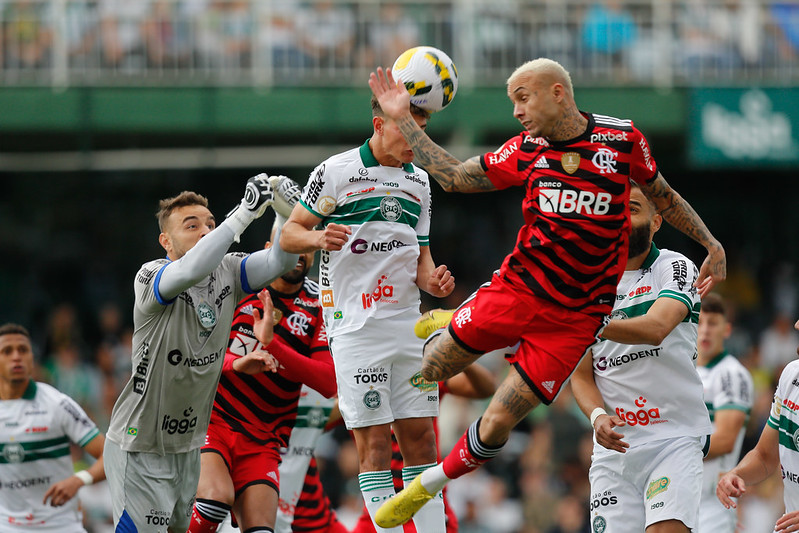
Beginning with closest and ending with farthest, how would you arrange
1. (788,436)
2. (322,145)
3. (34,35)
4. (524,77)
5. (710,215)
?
1. (524,77)
2. (788,436)
3. (34,35)
4. (322,145)
5. (710,215)

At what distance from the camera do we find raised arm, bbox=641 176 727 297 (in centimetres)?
720

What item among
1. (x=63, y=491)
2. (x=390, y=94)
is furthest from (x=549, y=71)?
(x=63, y=491)

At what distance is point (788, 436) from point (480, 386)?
103 inches

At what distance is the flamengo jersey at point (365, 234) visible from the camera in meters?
7.47

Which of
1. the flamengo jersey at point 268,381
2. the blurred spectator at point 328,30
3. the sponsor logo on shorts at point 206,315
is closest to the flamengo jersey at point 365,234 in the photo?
the sponsor logo on shorts at point 206,315

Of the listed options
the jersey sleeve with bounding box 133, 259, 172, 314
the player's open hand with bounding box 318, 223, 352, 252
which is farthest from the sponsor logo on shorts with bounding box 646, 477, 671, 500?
the jersey sleeve with bounding box 133, 259, 172, 314

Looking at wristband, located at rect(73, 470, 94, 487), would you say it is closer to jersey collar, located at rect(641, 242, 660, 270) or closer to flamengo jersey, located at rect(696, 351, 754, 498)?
jersey collar, located at rect(641, 242, 660, 270)

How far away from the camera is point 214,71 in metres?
19.4

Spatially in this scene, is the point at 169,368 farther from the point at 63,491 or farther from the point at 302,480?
the point at 63,491

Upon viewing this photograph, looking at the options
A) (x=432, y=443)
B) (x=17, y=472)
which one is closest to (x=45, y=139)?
(x=17, y=472)

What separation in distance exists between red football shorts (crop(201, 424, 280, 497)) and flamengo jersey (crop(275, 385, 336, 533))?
3.08 feet

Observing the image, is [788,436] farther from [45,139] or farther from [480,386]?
[45,139]

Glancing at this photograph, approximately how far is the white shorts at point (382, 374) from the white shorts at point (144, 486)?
1142mm

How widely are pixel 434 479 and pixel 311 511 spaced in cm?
281
